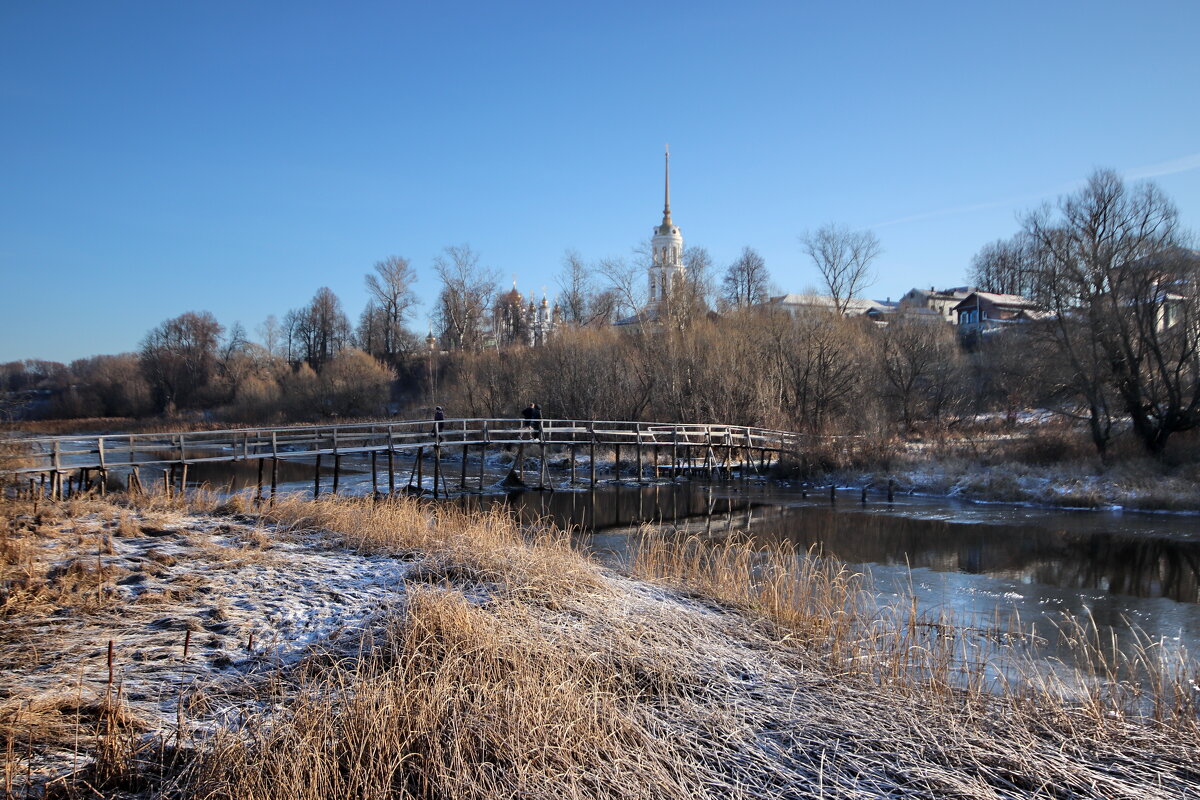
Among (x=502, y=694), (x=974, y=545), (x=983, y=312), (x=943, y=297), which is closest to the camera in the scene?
(x=502, y=694)

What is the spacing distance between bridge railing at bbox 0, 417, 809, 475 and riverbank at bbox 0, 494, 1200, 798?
6.98 metres

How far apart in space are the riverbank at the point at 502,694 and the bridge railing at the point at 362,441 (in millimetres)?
6977

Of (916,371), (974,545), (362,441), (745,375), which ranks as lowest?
(974,545)

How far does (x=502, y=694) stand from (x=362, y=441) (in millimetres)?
37244

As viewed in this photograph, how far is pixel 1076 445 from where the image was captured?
988 inches

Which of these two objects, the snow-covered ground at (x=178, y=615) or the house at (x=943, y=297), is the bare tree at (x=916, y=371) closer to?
the snow-covered ground at (x=178, y=615)

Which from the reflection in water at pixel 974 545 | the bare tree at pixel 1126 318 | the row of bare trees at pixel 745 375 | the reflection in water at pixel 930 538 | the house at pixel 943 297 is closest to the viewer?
the reflection in water at pixel 974 545

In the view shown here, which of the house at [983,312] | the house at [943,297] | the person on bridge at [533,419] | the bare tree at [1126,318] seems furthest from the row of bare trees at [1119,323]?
the house at [943,297]

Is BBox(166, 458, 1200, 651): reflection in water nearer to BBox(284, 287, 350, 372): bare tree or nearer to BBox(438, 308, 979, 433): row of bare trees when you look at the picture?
BBox(438, 308, 979, 433): row of bare trees

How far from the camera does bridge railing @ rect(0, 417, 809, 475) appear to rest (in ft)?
49.9

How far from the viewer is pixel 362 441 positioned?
4041 centimetres

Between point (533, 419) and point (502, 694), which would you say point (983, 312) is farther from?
point (502, 694)

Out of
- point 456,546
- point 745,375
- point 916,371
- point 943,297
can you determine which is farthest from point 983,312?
point 456,546

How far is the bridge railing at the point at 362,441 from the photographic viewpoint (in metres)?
15.2
